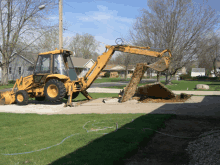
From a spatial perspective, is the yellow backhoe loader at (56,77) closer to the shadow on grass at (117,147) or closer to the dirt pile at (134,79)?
the dirt pile at (134,79)

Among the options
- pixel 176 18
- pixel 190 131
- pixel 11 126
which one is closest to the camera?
pixel 190 131

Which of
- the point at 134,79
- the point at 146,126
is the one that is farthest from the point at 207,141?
the point at 134,79

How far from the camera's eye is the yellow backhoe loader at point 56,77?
11875 millimetres

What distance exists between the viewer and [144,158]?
14.9ft

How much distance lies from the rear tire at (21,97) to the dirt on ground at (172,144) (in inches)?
332

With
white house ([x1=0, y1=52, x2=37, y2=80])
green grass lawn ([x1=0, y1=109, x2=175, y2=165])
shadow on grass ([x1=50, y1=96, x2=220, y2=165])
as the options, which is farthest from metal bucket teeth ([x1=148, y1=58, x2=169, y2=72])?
white house ([x1=0, y1=52, x2=37, y2=80])

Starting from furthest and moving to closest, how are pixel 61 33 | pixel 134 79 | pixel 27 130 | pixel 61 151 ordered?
pixel 61 33 → pixel 134 79 → pixel 27 130 → pixel 61 151

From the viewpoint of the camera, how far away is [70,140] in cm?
564

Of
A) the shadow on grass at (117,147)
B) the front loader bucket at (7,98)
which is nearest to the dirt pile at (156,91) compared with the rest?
the shadow on grass at (117,147)

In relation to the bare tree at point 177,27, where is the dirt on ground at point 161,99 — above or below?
below

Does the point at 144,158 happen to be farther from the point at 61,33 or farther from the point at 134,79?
the point at 61,33

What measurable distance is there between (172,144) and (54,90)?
26.9ft

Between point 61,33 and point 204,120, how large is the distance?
13980 mm

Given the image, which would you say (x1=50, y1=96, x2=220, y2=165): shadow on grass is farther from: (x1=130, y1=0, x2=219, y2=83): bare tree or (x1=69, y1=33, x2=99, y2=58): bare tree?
→ (x1=69, y1=33, x2=99, y2=58): bare tree
